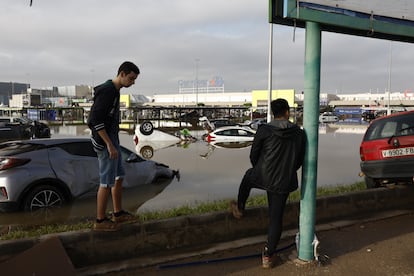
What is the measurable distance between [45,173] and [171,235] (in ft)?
9.88

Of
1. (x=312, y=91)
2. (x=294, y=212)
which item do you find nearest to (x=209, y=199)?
(x=294, y=212)

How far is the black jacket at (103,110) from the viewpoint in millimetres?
3719

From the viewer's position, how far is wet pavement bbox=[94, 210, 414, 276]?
150 inches

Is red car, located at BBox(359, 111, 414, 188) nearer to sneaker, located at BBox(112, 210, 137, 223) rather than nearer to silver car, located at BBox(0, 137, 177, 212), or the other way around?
sneaker, located at BBox(112, 210, 137, 223)

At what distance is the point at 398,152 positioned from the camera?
6023mm

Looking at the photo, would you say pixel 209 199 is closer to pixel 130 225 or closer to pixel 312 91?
pixel 130 225

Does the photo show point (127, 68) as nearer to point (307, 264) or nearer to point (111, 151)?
point (111, 151)

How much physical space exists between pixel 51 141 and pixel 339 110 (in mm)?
70034

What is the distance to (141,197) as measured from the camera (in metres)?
7.71

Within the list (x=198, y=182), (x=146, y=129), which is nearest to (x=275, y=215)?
(x=198, y=182)

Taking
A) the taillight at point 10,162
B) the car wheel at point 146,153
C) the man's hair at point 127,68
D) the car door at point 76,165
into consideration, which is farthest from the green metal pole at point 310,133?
the car wheel at point 146,153

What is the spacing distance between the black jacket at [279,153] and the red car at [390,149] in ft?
9.89

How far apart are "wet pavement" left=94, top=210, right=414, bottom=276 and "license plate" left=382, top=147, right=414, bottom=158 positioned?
142cm


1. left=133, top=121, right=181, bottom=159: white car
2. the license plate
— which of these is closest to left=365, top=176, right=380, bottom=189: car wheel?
the license plate
